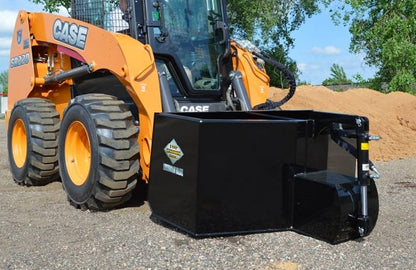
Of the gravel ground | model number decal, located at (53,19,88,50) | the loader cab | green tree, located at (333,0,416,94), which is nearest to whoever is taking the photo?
the gravel ground

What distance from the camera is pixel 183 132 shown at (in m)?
3.76

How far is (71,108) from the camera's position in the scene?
15.6 ft

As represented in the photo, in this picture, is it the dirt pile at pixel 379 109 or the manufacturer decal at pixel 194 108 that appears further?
the dirt pile at pixel 379 109

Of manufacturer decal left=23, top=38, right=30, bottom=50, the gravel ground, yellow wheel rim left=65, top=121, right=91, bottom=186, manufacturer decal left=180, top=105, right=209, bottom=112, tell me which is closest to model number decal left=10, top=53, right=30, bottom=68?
manufacturer decal left=23, top=38, right=30, bottom=50

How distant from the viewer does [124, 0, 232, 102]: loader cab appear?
4840mm


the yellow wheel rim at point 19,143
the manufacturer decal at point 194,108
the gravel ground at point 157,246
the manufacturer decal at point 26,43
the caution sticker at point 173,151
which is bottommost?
the gravel ground at point 157,246

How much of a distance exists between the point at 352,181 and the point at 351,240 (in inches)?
17.0

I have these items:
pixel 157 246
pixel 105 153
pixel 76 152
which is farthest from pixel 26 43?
pixel 157 246

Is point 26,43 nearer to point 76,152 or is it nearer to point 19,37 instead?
point 19,37

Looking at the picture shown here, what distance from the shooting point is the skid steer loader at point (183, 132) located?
12.1 feet

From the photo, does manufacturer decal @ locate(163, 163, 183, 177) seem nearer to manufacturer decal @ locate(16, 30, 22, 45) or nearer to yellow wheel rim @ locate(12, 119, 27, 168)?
yellow wheel rim @ locate(12, 119, 27, 168)

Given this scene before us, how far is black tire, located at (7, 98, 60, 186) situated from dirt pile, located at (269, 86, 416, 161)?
544 cm

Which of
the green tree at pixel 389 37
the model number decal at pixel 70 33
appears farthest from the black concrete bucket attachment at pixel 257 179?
the green tree at pixel 389 37

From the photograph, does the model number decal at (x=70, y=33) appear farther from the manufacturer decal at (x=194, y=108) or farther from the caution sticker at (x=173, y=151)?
the caution sticker at (x=173, y=151)
